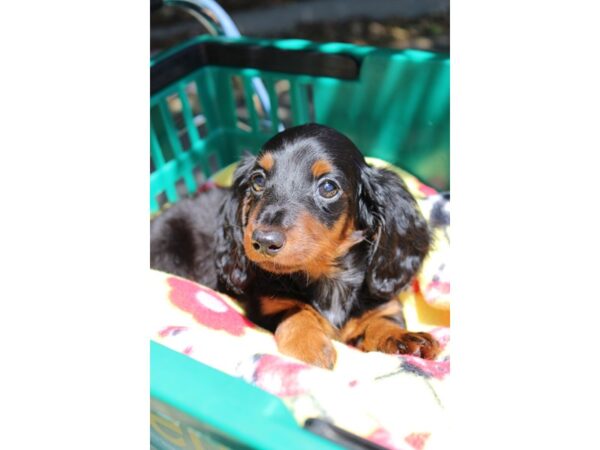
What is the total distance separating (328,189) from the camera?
6.88 feet

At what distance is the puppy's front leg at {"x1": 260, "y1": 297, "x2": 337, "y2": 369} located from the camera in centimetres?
194

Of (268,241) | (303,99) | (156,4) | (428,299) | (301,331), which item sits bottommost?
(428,299)

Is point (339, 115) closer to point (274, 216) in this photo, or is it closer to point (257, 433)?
point (274, 216)

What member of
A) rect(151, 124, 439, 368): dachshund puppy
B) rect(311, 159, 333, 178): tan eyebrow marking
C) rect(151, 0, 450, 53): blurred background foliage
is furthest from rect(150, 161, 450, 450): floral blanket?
rect(151, 0, 450, 53): blurred background foliage

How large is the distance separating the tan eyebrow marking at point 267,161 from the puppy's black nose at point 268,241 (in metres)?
0.36

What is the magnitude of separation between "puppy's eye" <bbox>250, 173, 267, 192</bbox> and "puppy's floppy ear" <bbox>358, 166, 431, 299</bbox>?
37 cm

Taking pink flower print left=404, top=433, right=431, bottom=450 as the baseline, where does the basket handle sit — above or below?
above

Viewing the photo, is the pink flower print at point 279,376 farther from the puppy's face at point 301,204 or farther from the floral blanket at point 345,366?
the puppy's face at point 301,204

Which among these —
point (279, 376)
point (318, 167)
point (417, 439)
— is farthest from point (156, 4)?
point (417, 439)

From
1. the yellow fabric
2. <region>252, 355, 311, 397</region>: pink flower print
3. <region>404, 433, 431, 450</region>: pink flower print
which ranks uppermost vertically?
<region>252, 355, 311, 397</region>: pink flower print

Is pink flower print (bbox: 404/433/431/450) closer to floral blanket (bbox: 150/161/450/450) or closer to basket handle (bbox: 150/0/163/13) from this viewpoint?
floral blanket (bbox: 150/161/450/450)

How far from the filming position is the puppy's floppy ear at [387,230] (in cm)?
228

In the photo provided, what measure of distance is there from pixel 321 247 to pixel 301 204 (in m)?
0.15

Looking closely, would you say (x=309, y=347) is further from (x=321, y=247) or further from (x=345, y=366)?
(x=321, y=247)
